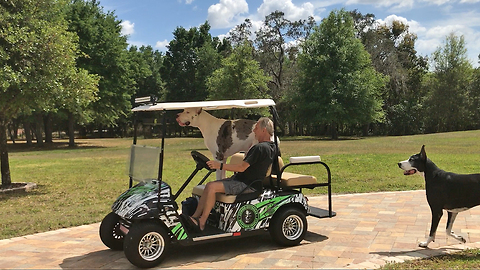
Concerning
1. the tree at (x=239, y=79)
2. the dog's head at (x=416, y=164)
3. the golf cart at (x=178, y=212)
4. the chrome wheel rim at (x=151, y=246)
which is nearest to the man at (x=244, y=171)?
the golf cart at (x=178, y=212)

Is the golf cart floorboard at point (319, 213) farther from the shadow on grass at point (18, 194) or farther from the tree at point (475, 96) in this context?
the tree at point (475, 96)

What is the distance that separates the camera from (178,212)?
564cm

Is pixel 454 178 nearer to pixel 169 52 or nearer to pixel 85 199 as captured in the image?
pixel 85 199

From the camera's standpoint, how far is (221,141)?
727cm

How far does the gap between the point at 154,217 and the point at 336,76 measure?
121ft

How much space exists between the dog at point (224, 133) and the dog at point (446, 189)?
2.59 metres

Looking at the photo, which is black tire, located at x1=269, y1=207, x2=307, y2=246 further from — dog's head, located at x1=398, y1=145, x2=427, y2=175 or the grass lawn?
the grass lawn

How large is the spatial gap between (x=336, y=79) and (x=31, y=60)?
109ft

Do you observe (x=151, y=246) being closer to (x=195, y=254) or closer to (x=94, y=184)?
(x=195, y=254)

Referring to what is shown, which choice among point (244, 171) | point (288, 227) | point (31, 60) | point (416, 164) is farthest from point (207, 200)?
point (31, 60)

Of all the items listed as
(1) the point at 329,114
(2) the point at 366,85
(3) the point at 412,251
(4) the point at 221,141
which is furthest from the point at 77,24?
(3) the point at 412,251

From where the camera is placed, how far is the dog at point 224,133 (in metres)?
7.18

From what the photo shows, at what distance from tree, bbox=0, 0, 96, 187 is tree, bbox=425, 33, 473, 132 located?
46.7 meters

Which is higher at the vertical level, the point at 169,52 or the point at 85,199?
the point at 169,52
